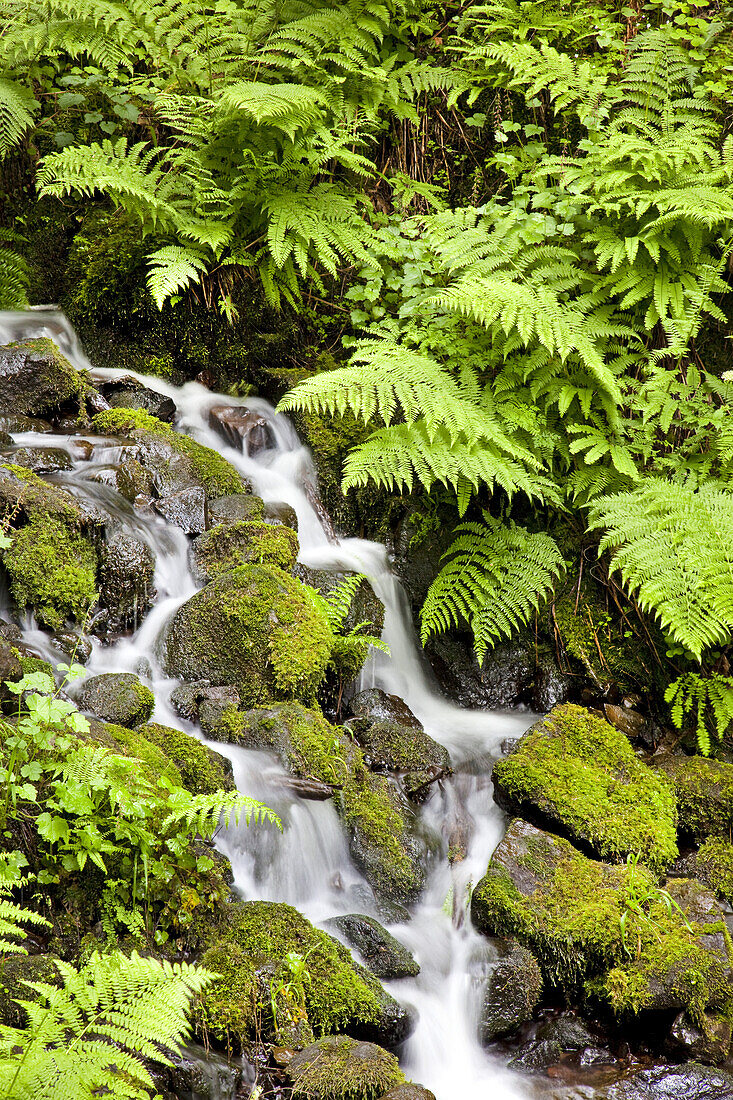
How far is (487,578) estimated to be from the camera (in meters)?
5.15

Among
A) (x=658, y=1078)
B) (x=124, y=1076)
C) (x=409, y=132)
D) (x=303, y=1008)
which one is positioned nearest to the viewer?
(x=124, y=1076)

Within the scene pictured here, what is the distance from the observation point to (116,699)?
375cm

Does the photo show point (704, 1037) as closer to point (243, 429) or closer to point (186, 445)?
point (186, 445)

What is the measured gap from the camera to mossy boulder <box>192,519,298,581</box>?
15.8 feet

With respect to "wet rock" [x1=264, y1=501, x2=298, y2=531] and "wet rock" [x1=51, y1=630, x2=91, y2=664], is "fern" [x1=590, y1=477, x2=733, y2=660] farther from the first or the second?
"wet rock" [x1=51, y1=630, x2=91, y2=664]

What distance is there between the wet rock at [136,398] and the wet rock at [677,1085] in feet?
15.2

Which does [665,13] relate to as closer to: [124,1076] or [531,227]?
[531,227]

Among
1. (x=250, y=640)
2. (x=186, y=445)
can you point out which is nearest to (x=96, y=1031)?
(x=250, y=640)

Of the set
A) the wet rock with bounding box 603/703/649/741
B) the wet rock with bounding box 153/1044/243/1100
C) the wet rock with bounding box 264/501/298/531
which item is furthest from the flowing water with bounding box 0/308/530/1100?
the wet rock with bounding box 153/1044/243/1100

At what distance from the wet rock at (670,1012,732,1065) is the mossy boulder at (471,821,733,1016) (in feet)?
0.18

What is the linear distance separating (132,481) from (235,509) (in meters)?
0.64

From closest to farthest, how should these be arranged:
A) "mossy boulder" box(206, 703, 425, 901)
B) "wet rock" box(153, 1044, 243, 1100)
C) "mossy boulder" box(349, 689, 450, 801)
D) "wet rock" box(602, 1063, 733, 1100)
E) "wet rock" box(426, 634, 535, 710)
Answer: "wet rock" box(153, 1044, 243, 1100) < "wet rock" box(602, 1063, 733, 1100) < "mossy boulder" box(206, 703, 425, 901) < "mossy boulder" box(349, 689, 450, 801) < "wet rock" box(426, 634, 535, 710)

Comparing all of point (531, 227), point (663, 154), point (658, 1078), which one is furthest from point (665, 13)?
point (658, 1078)

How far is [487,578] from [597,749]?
122 cm
